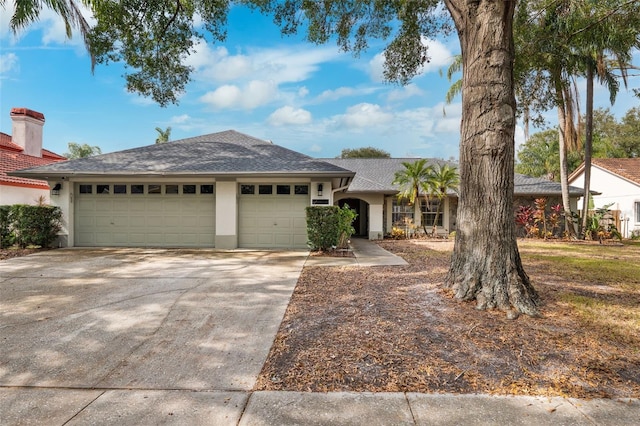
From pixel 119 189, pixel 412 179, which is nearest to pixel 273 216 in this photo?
pixel 119 189

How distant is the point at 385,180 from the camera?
18219mm

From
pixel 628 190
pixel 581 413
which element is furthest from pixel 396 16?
pixel 628 190

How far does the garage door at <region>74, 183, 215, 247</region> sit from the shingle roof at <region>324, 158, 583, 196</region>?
282 inches

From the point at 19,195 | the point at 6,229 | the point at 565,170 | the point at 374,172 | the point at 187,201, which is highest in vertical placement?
the point at 374,172

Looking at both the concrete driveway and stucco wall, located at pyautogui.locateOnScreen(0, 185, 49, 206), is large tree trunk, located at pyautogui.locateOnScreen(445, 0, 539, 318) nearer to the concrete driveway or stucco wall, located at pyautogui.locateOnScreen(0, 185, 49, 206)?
the concrete driveway

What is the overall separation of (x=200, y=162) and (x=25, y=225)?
18.6 feet

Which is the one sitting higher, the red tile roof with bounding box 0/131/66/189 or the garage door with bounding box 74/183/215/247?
the red tile roof with bounding box 0/131/66/189

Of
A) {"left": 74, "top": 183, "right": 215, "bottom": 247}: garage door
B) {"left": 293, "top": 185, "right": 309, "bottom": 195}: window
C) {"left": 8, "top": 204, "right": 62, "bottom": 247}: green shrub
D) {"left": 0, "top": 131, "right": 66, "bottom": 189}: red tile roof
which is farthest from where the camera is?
{"left": 0, "top": 131, "right": 66, "bottom": 189}: red tile roof

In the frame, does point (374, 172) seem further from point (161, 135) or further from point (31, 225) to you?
point (161, 135)

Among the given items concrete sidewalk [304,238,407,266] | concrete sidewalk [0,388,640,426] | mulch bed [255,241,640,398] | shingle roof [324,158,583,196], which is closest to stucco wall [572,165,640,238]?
shingle roof [324,158,583,196]

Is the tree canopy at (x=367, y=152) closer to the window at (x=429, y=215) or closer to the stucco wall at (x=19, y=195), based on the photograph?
the window at (x=429, y=215)

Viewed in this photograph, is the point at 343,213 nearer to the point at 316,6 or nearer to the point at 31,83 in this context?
the point at 316,6

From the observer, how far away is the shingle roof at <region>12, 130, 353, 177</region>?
10820mm

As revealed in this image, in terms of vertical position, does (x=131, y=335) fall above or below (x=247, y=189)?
below
